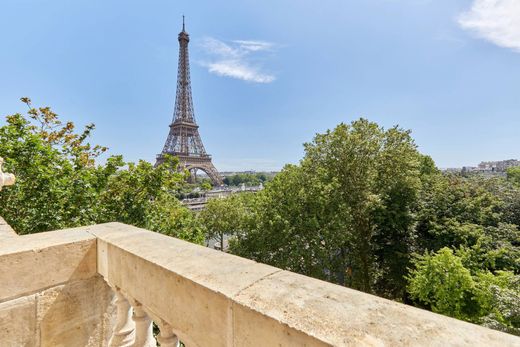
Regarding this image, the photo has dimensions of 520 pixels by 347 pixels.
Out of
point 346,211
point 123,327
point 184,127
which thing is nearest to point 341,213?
point 346,211

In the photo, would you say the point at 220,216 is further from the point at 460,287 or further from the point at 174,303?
the point at 174,303

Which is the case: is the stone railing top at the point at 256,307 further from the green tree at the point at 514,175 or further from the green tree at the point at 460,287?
the green tree at the point at 514,175

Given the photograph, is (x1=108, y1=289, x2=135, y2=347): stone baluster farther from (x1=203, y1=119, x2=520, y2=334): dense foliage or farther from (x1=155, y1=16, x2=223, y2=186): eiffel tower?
(x1=155, y1=16, x2=223, y2=186): eiffel tower

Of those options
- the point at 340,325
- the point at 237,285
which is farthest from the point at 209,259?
the point at 340,325

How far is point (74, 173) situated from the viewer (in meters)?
6.23

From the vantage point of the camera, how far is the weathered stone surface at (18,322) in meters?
1.59

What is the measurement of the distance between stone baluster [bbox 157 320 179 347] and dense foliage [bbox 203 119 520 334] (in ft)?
31.5

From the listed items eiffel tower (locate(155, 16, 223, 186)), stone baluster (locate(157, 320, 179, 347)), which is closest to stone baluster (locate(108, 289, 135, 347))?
stone baluster (locate(157, 320, 179, 347))

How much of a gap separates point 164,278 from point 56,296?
1017 mm

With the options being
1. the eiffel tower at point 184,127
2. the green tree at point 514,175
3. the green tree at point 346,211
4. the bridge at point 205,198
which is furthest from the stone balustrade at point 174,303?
the green tree at point 514,175

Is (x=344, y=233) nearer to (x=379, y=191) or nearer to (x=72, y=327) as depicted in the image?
(x=379, y=191)

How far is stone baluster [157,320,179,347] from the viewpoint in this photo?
1.37 m

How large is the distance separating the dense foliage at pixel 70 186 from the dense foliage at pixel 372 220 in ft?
15.2

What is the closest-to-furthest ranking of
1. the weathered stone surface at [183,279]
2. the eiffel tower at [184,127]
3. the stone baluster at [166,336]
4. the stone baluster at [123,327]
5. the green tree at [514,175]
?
the weathered stone surface at [183,279] → the stone baluster at [166,336] → the stone baluster at [123,327] → the eiffel tower at [184,127] → the green tree at [514,175]
